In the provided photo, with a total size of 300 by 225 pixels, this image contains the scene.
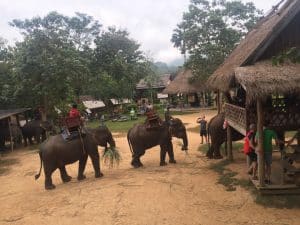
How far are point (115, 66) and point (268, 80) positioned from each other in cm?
3157

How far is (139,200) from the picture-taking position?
33.8 feet

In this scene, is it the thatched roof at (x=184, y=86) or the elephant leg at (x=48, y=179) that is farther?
the thatched roof at (x=184, y=86)

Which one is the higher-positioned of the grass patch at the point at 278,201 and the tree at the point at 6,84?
the tree at the point at 6,84

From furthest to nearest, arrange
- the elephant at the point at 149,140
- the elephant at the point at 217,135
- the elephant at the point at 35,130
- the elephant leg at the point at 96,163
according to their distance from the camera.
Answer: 1. the elephant at the point at 35,130
2. the elephant at the point at 217,135
3. the elephant at the point at 149,140
4. the elephant leg at the point at 96,163

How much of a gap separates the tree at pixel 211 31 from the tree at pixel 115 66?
8.20 m

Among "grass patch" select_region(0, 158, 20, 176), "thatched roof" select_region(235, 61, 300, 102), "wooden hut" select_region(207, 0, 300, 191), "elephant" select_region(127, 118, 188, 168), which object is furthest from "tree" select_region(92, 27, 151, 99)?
"thatched roof" select_region(235, 61, 300, 102)

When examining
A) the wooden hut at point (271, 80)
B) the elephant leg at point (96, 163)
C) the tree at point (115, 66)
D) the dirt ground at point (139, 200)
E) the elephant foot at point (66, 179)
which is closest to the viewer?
the dirt ground at point (139, 200)

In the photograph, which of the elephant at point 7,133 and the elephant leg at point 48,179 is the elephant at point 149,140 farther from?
the elephant at point 7,133

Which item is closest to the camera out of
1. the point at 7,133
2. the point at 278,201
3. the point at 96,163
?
the point at 278,201

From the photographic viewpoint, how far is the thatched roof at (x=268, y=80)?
30.5 ft

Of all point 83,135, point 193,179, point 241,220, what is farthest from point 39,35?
point 241,220

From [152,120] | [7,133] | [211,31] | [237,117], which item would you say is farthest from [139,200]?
[211,31]

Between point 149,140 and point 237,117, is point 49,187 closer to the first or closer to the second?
point 149,140

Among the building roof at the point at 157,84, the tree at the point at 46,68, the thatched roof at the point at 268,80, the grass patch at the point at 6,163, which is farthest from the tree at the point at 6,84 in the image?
the building roof at the point at 157,84
